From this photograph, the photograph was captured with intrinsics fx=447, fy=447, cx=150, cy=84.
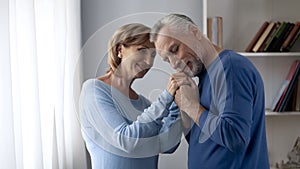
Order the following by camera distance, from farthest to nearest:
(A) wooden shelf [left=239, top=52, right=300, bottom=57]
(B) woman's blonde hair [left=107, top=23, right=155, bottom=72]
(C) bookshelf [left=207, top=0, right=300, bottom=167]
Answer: (C) bookshelf [left=207, top=0, right=300, bottom=167] < (A) wooden shelf [left=239, top=52, right=300, bottom=57] < (B) woman's blonde hair [left=107, top=23, right=155, bottom=72]

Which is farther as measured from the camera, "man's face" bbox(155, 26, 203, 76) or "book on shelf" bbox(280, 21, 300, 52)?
"book on shelf" bbox(280, 21, 300, 52)

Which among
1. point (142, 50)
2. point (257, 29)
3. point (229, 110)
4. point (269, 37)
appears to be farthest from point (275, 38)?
point (142, 50)

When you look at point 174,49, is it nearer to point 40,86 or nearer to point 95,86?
point 95,86

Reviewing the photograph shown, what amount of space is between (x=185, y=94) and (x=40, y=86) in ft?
2.04

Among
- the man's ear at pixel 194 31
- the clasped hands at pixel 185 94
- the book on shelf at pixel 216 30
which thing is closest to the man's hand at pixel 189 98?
the clasped hands at pixel 185 94

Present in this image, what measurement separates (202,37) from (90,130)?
382mm

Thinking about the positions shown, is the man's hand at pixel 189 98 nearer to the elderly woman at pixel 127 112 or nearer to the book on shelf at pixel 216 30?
the elderly woman at pixel 127 112

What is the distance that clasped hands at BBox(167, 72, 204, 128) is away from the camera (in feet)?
3.70

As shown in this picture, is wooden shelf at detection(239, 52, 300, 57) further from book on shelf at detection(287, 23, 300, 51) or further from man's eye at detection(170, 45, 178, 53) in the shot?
man's eye at detection(170, 45, 178, 53)

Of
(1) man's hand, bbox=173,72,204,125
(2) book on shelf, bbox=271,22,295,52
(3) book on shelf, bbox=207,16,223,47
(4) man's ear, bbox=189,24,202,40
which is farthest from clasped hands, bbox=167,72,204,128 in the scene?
(2) book on shelf, bbox=271,22,295,52

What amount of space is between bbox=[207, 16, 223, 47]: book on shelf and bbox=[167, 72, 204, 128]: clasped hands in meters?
1.21

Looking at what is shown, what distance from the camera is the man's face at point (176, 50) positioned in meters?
1.10

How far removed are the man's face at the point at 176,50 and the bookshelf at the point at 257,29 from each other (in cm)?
135

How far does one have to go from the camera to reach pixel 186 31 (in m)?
1.13
